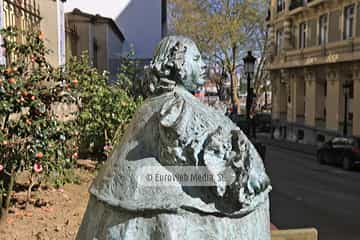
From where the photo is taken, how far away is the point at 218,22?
29.2m

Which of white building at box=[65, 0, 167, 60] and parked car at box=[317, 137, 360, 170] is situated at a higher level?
white building at box=[65, 0, 167, 60]

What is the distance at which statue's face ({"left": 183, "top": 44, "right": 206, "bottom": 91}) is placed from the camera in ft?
4.88

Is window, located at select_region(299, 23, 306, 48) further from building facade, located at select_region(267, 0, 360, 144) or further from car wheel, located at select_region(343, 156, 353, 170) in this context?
car wheel, located at select_region(343, 156, 353, 170)

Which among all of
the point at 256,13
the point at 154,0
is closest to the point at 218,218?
the point at 154,0

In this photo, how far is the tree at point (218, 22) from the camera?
28.9 m

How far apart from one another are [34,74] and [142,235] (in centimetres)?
446

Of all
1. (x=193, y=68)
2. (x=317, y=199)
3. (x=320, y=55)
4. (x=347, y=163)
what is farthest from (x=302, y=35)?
(x=193, y=68)

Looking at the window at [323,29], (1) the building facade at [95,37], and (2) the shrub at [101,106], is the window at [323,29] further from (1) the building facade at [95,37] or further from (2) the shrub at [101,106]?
(2) the shrub at [101,106]

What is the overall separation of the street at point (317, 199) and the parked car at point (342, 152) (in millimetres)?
335

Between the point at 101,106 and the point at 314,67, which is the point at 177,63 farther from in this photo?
the point at 314,67

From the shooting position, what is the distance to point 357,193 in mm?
12141

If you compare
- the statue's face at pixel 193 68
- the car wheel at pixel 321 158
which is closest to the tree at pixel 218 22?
the car wheel at pixel 321 158

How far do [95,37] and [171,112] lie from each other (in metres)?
16.2

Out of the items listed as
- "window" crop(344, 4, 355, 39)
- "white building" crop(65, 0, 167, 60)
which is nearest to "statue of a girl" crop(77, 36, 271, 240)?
"white building" crop(65, 0, 167, 60)
